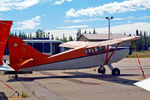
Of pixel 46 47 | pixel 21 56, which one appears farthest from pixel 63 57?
pixel 46 47

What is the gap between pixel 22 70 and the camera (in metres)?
Result: 14.4

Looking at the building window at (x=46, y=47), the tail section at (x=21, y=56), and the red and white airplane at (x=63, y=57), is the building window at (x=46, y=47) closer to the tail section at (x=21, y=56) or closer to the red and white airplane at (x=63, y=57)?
the red and white airplane at (x=63, y=57)

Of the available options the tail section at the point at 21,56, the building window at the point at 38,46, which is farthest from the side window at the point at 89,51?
the building window at the point at 38,46

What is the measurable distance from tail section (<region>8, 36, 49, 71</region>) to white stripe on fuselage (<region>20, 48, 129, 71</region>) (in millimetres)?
367

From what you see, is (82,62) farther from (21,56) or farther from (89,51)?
(21,56)

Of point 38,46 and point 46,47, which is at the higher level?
point 38,46

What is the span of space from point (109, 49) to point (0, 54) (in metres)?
10.3

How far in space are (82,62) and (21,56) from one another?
4.18 meters

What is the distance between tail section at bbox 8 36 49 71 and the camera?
14.3 meters

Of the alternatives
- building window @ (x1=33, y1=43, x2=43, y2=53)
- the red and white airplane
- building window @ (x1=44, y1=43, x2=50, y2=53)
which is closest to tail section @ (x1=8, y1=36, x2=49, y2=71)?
the red and white airplane

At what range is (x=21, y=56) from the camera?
47.8ft

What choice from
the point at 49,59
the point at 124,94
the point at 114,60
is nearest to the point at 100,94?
the point at 124,94

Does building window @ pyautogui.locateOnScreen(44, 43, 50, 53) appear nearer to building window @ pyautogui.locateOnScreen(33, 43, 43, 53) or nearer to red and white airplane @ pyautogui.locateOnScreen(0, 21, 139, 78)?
building window @ pyautogui.locateOnScreen(33, 43, 43, 53)

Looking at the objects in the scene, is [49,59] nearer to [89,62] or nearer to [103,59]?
[89,62]
